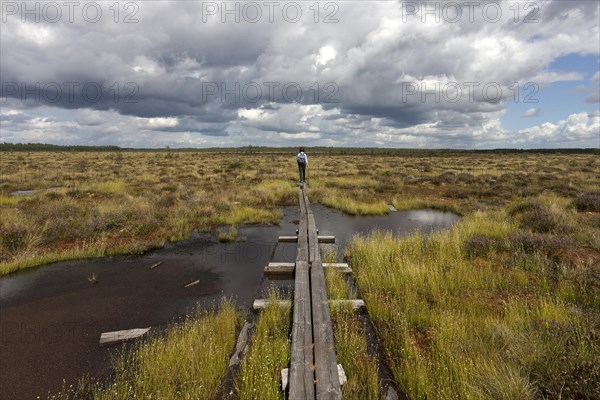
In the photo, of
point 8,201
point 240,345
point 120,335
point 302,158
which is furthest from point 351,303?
point 8,201

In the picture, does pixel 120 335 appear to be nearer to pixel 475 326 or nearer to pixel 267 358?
pixel 267 358

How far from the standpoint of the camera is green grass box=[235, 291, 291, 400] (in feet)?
11.7

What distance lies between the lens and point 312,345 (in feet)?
13.2

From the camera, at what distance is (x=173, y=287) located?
Answer: 301 inches

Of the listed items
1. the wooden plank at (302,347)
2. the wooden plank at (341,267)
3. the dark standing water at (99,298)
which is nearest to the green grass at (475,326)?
the wooden plank at (341,267)

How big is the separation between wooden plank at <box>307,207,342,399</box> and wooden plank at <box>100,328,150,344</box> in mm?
3207

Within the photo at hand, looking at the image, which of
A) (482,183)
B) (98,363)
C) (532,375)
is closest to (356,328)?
(532,375)

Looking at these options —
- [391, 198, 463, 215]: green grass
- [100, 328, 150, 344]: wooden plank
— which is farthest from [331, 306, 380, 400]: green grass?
[391, 198, 463, 215]: green grass

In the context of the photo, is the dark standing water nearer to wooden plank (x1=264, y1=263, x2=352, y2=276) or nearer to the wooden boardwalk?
wooden plank (x1=264, y1=263, x2=352, y2=276)

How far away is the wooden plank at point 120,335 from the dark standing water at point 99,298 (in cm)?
14

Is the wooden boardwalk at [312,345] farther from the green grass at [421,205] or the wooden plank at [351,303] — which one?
the green grass at [421,205]

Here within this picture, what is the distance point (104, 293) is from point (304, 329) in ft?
18.2

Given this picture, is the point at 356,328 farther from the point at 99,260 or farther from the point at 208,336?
the point at 99,260

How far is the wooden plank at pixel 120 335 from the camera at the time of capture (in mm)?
5297
